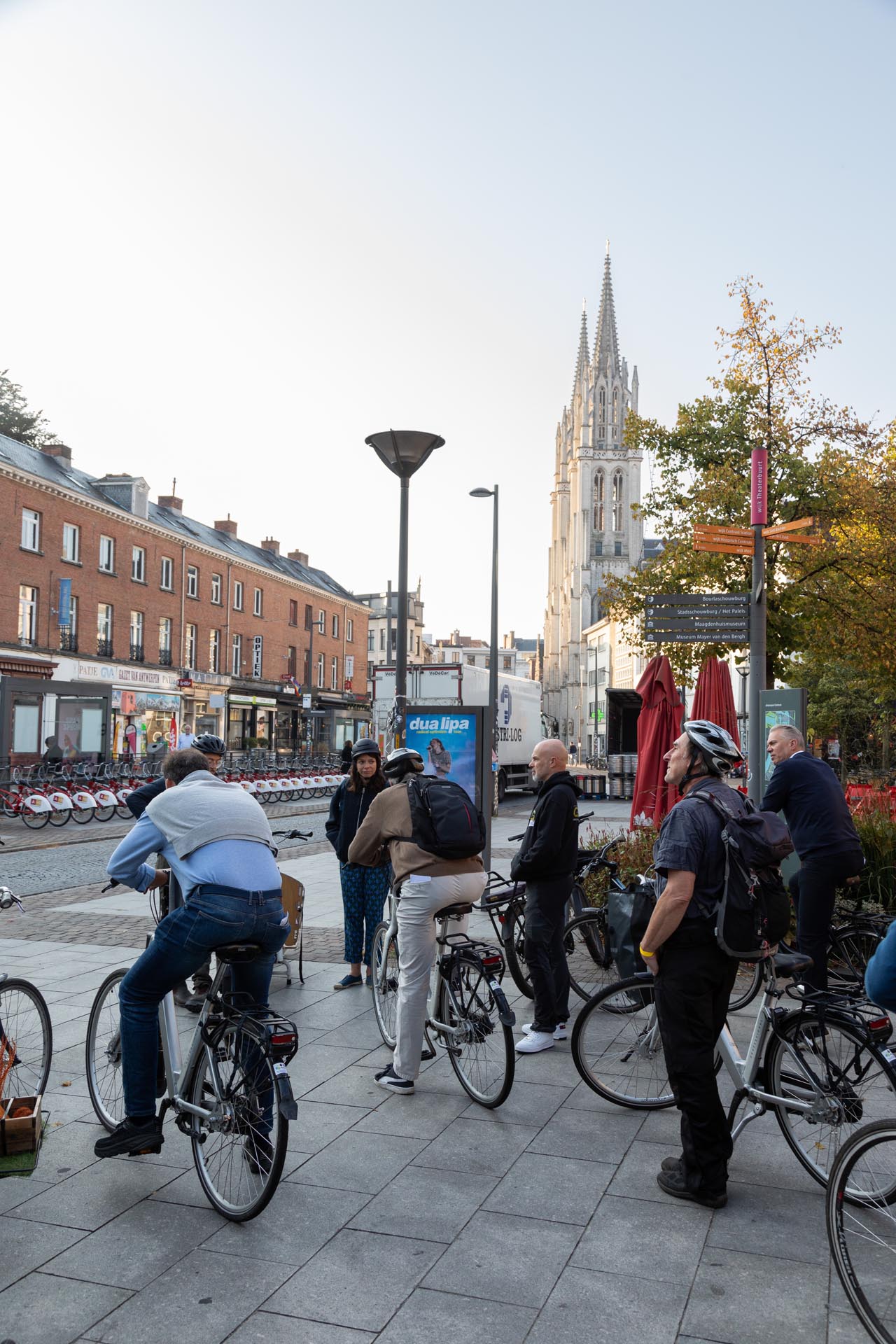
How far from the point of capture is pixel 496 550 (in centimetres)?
2667

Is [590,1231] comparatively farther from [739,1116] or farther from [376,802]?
[376,802]

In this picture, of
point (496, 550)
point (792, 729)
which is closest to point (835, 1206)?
point (792, 729)

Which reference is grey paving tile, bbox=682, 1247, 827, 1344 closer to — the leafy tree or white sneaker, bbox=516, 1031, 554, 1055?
white sneaker, bbox=516, 1031, 554, 1055

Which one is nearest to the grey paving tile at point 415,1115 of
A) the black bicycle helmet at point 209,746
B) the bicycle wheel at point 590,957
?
the black bicycle helmet at point 209,746

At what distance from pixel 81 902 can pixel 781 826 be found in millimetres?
9353

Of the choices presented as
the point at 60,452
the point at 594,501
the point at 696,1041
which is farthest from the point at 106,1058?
the point at 594,501

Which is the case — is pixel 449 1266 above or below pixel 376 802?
below

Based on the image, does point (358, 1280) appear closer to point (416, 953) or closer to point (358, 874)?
point (416, 953)

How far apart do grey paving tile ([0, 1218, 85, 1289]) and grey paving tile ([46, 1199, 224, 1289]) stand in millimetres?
54

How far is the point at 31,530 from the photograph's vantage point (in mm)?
34875

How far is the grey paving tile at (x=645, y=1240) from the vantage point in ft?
11.2

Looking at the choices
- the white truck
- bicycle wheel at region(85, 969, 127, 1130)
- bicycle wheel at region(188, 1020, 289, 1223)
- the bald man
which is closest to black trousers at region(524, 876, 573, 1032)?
the bald man

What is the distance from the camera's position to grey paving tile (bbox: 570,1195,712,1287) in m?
3.42

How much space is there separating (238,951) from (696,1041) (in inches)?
69.8
